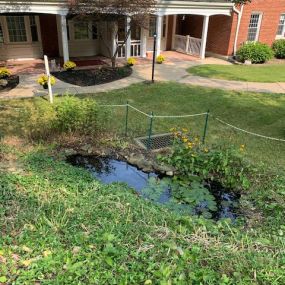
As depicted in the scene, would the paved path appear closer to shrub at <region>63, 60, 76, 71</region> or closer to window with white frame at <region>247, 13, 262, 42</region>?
shrub at <region>63, 60, 76, 71</region>

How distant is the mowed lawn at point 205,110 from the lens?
7703mm

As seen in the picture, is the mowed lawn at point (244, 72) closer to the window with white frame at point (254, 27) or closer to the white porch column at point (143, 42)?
the window with white frame at point (254, 27)

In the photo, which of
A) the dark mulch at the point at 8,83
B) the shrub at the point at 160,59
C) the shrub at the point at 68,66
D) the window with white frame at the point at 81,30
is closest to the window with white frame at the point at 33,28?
the window with white frame at the point at 81,30

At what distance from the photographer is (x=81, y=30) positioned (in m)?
16.0

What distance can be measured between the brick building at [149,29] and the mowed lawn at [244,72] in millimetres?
2094

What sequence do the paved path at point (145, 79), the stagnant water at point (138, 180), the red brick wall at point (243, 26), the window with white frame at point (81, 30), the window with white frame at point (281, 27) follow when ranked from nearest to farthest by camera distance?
the stagnant water at point (138, 180) < the paved path at point (145, 79) < the window with white frame at point (81, 30) < the red brick wall at point (243, 26) < the window with white frame at point (281, 27)

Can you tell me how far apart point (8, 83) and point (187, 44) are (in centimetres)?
1078

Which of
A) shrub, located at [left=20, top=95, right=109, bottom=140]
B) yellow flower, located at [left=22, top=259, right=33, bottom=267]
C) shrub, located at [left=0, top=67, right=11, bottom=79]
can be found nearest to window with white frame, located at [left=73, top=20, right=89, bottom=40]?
shrub, located at [left=0, top=67, right=11, bottom=79]

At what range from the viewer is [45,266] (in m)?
3.50

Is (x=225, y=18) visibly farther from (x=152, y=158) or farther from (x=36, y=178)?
(x=36, y=178)

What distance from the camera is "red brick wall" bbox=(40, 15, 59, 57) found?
15.0 m

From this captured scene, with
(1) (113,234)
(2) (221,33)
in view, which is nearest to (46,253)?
(1) (113,234)

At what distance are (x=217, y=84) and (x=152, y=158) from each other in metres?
6.98

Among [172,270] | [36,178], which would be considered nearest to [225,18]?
[36,178]
